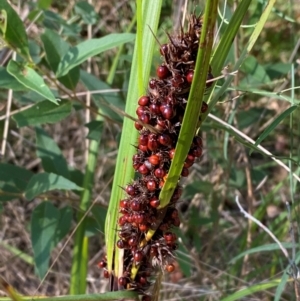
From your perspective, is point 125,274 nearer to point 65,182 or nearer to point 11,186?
point 65,182

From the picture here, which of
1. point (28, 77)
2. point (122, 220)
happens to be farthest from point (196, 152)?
point (28, 77)

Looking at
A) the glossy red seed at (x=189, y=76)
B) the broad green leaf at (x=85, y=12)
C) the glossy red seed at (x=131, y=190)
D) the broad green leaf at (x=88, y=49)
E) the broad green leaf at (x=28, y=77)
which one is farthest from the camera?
the broad green leaf at (x=85, y=12)

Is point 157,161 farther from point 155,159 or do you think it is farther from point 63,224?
point 63,224

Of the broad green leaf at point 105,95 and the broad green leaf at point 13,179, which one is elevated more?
the broad green leaf at point 105,95

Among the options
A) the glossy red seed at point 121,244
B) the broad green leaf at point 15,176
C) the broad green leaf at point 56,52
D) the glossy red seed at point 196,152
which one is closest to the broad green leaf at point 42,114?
the broad green leaf at point 56,52

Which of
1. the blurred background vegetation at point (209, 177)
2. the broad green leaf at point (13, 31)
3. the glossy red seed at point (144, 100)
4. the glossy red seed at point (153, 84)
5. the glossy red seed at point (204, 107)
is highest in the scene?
the broad green leaf at point (13, 31)

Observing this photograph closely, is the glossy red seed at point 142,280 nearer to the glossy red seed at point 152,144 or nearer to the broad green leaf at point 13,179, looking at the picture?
the glossy red seed at point 152,144
